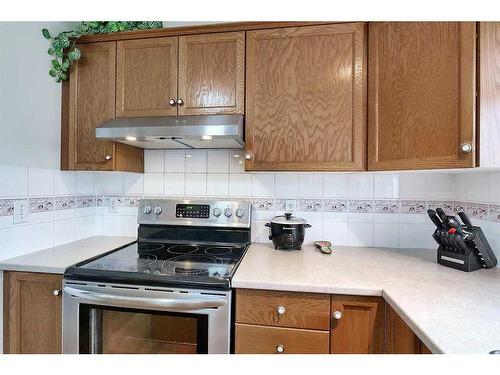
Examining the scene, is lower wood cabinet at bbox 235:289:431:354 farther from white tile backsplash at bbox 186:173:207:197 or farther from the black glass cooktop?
white tile backsplash at bbox 186:173:207:197

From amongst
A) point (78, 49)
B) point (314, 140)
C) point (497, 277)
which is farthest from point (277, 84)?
point (497, 277)

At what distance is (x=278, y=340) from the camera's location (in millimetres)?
1056

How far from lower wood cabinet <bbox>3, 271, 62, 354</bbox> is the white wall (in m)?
0.57

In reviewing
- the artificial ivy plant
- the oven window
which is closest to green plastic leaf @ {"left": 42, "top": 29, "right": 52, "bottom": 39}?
the artificial ivy plant

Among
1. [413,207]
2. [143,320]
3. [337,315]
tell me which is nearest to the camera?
[337,315]

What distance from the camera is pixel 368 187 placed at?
1609 mm

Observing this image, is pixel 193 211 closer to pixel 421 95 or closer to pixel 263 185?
pixel 263 185

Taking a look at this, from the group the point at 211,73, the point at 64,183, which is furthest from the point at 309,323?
the point at 64,183

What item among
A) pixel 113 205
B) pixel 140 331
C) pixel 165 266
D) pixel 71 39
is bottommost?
pixel 140 331

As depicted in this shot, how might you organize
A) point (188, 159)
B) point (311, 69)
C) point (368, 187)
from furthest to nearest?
point (188, 159) → point (368, 187) → point (311, 69)

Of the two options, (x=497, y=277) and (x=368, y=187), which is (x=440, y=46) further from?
(x=497, y=277)

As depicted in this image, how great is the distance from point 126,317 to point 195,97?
3.66 feet

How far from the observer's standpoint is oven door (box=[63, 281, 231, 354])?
3.47ft

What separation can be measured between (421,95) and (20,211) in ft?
6.31
